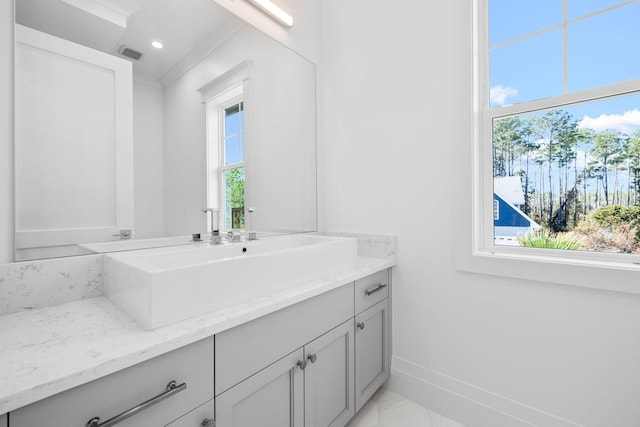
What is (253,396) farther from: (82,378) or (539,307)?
(539,307)

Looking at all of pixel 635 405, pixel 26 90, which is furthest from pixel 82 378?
pixel 635 405

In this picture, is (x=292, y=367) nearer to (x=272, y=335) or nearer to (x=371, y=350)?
(x=272, y=335)

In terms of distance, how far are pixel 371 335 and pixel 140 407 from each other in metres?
1.08

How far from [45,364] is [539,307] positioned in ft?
5.35

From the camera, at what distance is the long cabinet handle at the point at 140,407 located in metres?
0.57

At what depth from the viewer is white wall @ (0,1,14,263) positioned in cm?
84

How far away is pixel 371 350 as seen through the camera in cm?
144

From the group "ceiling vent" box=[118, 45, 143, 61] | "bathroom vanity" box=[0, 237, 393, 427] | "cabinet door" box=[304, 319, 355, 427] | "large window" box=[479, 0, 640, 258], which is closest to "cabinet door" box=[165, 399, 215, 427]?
"bathroom vanity" box=[0, 237, 393, 427]

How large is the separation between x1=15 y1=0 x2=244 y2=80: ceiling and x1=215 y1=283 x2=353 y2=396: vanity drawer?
1088 millimetres

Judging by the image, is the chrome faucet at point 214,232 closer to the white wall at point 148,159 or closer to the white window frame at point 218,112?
the white window frame at point 218,112

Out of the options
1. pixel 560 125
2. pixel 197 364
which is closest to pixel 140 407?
pixel 197 364

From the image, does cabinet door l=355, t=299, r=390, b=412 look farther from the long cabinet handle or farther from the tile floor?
the long cabinet handle

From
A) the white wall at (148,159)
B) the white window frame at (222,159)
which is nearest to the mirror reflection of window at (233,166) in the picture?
the white window frame at (222,159)

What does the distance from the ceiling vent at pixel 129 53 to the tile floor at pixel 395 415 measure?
6.18 feet
